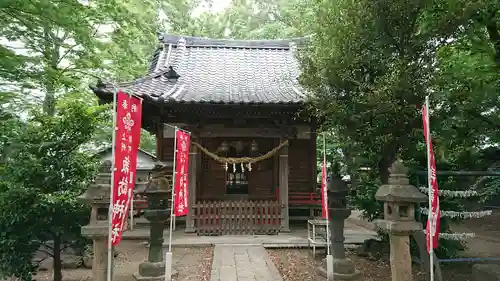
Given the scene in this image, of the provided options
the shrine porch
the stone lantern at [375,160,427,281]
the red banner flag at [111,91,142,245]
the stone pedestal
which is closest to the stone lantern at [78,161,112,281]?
the stone pedestal

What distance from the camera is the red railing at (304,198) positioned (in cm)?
1091

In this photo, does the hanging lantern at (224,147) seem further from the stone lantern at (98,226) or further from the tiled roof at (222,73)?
the stone lantern at (98,226)

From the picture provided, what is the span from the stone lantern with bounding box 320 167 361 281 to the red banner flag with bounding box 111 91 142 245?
3.78m

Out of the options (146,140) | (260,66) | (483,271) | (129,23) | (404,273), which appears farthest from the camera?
(146,140)

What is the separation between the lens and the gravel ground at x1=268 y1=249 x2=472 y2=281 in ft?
19.8

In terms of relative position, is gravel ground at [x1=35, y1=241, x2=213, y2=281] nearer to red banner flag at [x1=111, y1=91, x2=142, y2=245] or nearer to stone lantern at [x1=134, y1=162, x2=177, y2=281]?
stone lantern at [x1=134, y1=162, x2=177, y2=281]

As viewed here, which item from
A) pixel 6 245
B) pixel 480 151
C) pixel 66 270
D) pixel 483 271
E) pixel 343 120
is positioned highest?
pixel 343 120

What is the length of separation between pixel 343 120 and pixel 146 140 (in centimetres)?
1788

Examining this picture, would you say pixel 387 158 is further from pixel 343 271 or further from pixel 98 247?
pixel 98 247

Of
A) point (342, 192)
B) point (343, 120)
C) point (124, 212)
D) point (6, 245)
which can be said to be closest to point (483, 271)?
point (342, 192)

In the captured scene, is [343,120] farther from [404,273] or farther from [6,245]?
[6,245]

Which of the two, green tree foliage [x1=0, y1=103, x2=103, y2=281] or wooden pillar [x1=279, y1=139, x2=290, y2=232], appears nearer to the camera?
green tree foliage [x1=0, y1=103, x2=103, y2=281]

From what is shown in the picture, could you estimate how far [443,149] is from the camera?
17.8 feet

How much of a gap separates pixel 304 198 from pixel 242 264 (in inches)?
197
